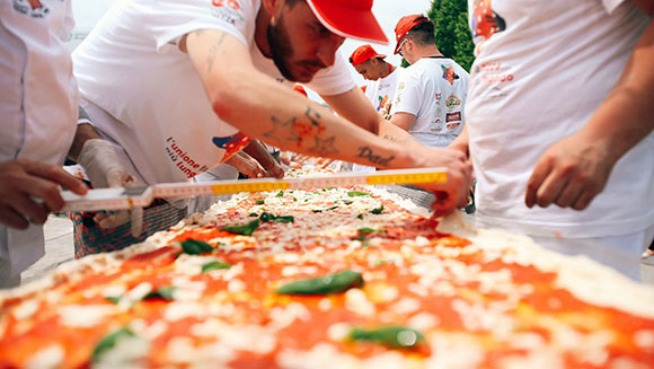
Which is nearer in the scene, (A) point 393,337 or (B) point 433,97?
(A) point 393,337

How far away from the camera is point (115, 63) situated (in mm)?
2057

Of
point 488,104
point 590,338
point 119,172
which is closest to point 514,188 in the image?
point 488,104

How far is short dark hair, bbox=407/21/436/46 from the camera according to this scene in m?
4.68

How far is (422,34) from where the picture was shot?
468cm

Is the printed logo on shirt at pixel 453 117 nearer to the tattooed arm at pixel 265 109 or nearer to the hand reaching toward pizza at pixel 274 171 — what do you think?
the hand reaching toward pizza at pixel 274 171

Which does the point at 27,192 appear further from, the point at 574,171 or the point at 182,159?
the point at 574,171

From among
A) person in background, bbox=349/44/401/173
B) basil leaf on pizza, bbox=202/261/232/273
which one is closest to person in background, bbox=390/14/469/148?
person in background, bbox=349/44/401/173

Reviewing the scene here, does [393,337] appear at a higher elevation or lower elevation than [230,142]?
higher

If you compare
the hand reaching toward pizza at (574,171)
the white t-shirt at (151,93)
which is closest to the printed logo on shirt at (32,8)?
the white t-shirt at (151,93)

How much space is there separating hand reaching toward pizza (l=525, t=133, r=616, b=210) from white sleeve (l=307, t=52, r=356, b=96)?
4.65 ft

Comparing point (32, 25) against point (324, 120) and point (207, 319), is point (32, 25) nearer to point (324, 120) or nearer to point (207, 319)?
point (324, 120)

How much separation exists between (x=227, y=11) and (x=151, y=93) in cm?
64

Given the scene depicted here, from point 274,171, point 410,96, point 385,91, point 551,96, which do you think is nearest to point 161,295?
point 551,96

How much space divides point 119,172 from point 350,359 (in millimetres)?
1427
